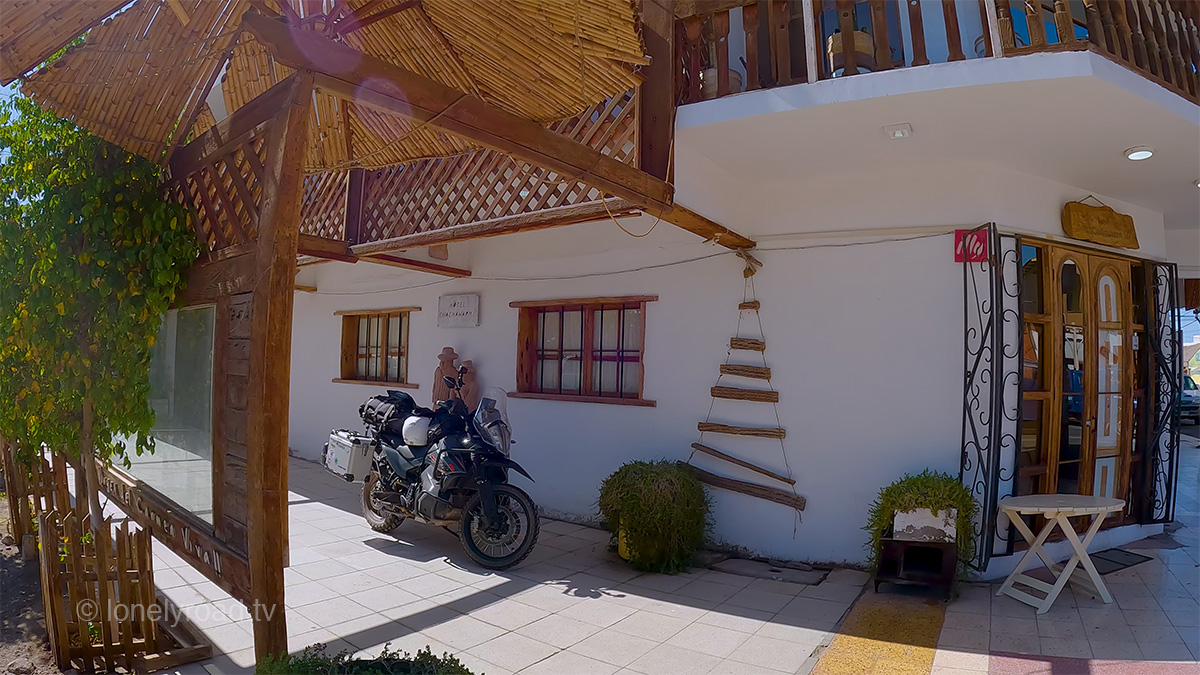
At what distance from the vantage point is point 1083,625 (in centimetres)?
353

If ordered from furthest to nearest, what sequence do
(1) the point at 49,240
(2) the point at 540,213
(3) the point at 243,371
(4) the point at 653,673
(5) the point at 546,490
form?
(5) the point at 546,490 → (2) the point at 540,213 → (4) the point at 653,673 → (1) the point at 49,240 → (3) the point at 243,371

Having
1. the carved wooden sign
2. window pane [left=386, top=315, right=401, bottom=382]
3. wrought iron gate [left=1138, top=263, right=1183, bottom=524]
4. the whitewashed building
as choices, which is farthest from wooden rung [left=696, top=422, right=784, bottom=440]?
window pane [left=386, top=315, right=401, bottom=382]

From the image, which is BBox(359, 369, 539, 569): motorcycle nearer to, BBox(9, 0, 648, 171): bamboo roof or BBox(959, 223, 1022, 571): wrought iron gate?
BBox(9, 0, 648, 171): bamboo roof

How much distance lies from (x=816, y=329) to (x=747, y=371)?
0.55 meters

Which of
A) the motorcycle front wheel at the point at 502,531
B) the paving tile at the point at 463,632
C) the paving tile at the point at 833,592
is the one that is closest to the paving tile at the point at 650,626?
the paving tile at the point at 463,632

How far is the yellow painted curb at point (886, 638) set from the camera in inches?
122

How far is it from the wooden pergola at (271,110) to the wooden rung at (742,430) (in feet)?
5.53

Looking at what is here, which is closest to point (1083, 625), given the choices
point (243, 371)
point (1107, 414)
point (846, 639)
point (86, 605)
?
point (846, 639)

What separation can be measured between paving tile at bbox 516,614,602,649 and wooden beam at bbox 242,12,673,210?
89.4 inches

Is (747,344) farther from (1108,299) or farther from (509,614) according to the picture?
(1108,299)

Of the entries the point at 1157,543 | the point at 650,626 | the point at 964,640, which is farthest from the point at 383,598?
the point at 1157,543

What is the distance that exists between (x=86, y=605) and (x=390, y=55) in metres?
2.77

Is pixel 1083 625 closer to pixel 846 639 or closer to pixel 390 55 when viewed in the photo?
pixel 846 639

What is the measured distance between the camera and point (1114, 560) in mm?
4711
